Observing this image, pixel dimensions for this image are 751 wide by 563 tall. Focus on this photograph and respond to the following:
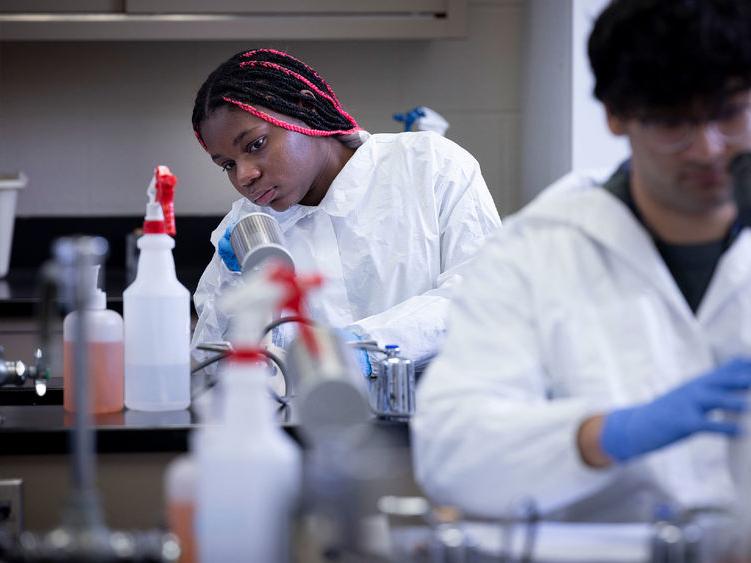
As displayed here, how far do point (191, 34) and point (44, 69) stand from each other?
2.04 ft

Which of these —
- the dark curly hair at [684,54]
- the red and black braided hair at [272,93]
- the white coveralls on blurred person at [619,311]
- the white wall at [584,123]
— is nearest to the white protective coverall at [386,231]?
the red and black braided hair at [272,93]

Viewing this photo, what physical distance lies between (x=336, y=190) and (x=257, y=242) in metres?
0.69

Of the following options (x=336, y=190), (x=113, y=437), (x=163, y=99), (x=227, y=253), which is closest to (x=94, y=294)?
(x=113, y=437)

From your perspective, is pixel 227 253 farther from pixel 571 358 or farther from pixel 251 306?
pixel 251 306

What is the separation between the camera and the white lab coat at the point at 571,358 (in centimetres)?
121

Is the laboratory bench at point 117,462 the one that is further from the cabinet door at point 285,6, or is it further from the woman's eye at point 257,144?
the cabinet door at point 285,6

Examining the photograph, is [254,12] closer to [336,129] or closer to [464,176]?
[336,129]

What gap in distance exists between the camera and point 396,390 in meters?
1.55

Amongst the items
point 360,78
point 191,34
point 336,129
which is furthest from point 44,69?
point 336,129

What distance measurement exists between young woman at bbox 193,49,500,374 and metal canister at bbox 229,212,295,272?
1.51 feet

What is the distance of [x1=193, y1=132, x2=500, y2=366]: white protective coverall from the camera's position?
226cm

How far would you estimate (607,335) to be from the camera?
4.25ft

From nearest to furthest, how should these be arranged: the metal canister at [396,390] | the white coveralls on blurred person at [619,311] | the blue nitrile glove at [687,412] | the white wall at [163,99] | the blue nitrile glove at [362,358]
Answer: the blue nitrile glove at [687,412]
the white coveralls on blurred person at [619,311]
the metal canister at [396,390]
the blue nitrile glove at [362,358]
the white wall at [163,99]

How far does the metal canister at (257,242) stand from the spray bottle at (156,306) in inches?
4.7
